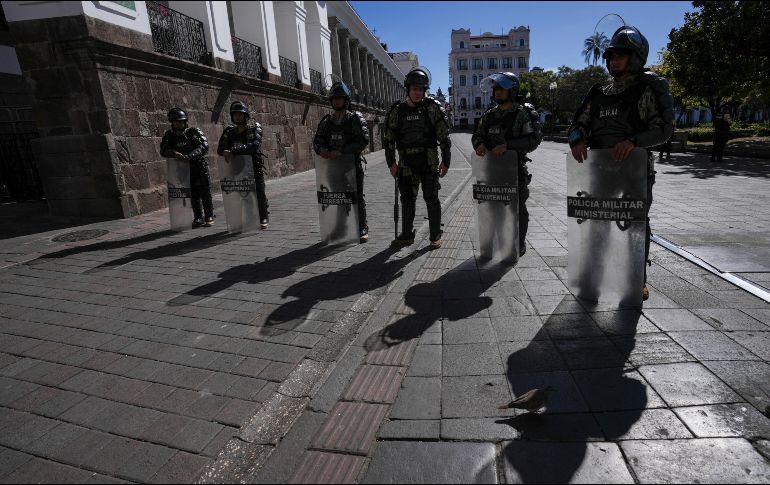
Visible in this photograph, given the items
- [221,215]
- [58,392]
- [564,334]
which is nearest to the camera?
[58,392]

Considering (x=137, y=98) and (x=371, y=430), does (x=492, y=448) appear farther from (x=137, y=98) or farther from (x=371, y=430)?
(x=137, y=98)

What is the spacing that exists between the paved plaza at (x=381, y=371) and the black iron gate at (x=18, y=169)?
6.94 meters

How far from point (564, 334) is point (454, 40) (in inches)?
4203

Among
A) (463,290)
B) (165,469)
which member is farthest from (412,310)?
(165,469)

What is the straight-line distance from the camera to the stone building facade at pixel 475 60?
96.8 metres

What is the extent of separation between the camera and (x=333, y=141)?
18.5ft

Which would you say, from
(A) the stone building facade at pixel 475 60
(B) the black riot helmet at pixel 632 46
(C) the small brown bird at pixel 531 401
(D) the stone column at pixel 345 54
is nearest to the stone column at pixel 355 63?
(D) the stone column at pixel 345 54

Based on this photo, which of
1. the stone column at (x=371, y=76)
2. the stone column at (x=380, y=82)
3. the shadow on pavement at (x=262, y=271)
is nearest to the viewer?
the shadow on pavement at (x=262, y=271)

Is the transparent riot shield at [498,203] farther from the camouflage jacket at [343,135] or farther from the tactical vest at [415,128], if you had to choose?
the camouflage jacket at [343,135]

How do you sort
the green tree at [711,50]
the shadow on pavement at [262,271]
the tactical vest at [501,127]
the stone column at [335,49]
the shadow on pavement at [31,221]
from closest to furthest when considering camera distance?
the shadow on pavement at [262,271], the tactical vest at [501,127], the shadow on pavement at [31,221], the green tree at [711,50], the stone column at [335,49]

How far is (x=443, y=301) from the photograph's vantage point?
375 cm

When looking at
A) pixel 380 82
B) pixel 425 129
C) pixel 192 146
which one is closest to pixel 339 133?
pixel 425 129

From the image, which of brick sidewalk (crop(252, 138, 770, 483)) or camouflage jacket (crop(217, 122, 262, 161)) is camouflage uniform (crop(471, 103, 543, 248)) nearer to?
brick sidewalk (crop(252, 138, 770, 483))

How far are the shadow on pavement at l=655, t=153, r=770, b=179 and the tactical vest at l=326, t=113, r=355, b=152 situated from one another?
402 inches
